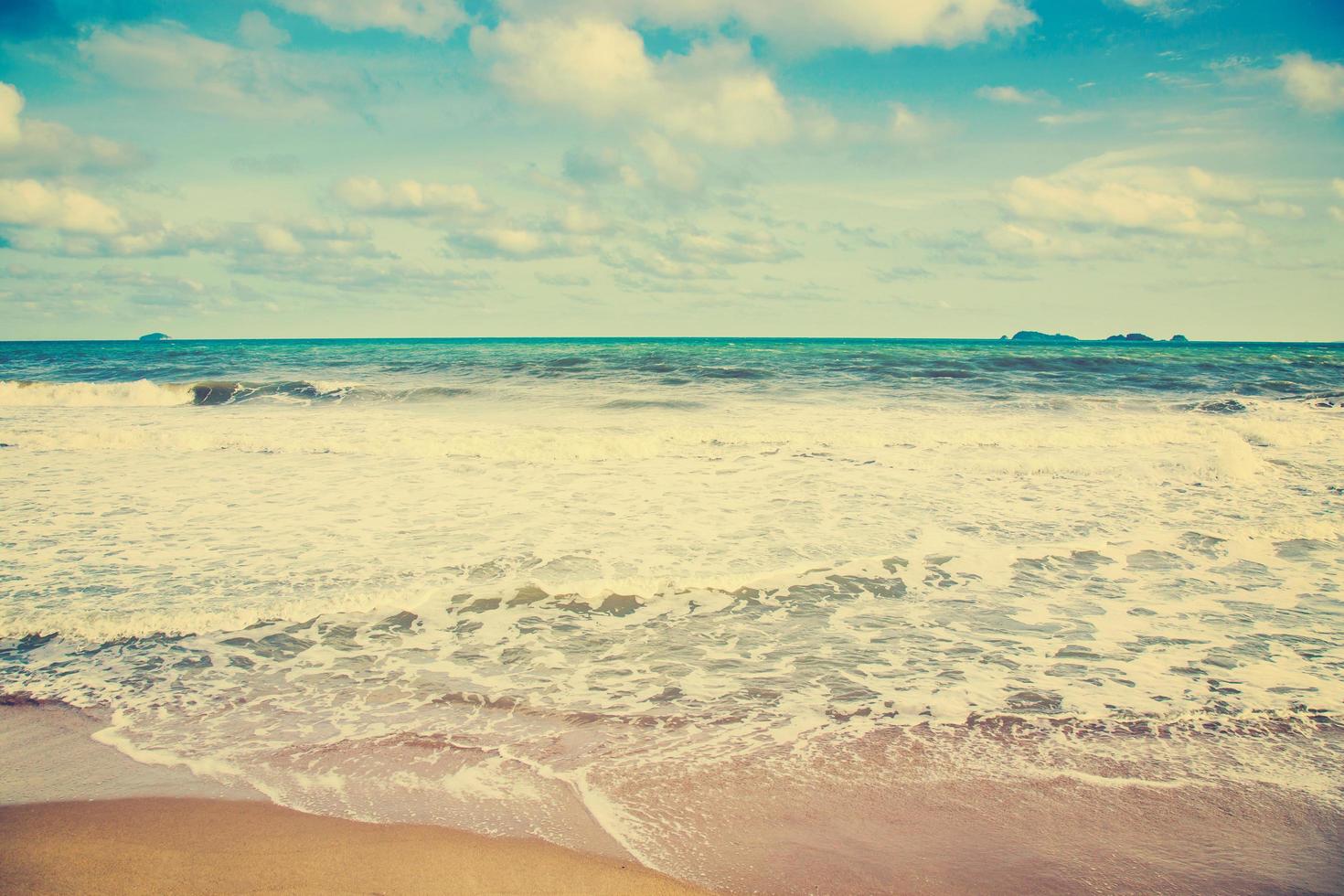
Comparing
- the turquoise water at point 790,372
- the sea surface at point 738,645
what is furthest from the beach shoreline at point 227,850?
the turquoise water at point 790,372

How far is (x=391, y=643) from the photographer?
5.22 metres

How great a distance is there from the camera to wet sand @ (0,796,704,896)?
283 cm

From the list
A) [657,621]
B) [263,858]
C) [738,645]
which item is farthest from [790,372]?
[263,858]

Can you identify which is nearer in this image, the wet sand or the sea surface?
the wet sand

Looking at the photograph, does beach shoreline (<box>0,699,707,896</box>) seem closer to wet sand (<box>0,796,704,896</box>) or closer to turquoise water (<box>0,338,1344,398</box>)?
wet sand (<box>0,796,704,896</box>)

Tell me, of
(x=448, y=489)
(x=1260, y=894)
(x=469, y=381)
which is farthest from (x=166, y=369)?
(x=1260, y=894)

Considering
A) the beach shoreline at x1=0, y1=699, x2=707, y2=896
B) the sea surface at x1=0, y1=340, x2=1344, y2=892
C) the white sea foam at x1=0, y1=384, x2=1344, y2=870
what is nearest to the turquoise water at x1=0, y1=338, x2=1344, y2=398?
the sea surface at x1=0, y1=340, x2=1344, y2=892

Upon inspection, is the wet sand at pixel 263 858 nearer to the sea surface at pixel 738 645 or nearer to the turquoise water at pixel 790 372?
the sea surface at pixel 738 645

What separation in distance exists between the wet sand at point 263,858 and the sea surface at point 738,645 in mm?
146

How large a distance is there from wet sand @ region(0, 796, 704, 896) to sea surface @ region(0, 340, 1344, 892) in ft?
0.48

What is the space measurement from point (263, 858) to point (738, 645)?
3.04m

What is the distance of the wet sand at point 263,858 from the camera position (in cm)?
283

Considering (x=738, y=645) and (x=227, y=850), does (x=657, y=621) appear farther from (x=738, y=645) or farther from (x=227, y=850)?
(x=227, y=850)

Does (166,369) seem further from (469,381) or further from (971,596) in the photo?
(971,596)
